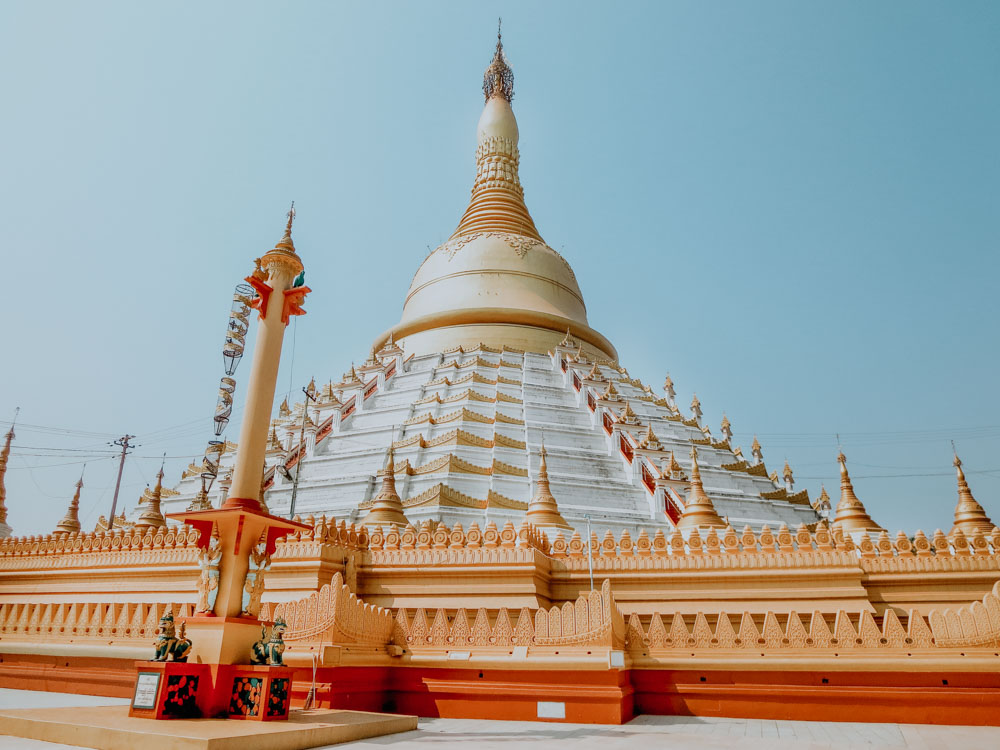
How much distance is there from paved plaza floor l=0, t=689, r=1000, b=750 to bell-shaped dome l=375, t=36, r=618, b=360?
2103 cm

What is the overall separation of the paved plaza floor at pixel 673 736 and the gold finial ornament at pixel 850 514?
284 inches

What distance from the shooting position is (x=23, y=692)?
9766 millimetres

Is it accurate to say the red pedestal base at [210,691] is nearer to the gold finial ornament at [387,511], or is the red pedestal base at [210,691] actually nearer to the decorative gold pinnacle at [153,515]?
the gold finial ornament at [387,511]

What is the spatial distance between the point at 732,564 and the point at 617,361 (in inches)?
862

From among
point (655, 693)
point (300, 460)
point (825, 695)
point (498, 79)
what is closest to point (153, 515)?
point (300, 460)

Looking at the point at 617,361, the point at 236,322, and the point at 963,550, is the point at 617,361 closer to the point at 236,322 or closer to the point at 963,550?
the point at 236,322

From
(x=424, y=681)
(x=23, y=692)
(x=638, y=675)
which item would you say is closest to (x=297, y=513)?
(x=23, y=692)

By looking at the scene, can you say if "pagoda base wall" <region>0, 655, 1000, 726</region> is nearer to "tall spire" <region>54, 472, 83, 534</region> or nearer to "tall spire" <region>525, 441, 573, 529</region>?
"tall spire" <region>525, 441, 573, 529</region>

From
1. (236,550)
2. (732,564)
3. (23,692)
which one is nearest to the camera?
(236,550)

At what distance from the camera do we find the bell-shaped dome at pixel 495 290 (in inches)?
1128

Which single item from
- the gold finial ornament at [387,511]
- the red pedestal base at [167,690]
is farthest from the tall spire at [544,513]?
the red pedestal base at [167,690]

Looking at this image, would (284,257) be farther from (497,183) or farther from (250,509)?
(497,183)

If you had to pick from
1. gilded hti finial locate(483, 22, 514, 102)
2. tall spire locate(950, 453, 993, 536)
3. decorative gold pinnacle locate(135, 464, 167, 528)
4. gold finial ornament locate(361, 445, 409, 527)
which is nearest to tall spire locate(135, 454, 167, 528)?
decorative gold pinnacle locate(135, 464, 167, 528)

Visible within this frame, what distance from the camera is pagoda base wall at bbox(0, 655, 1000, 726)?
303 inches
